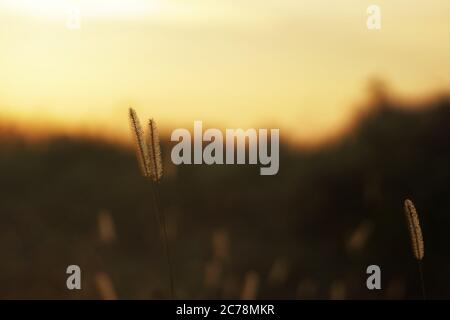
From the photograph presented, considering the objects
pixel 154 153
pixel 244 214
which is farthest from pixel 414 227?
pixel 244 214

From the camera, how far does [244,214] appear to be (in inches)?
457

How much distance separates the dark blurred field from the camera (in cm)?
923

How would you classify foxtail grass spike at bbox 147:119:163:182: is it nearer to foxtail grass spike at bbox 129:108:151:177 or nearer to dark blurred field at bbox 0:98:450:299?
foxtail grass spike at bbox 129:108:151:177

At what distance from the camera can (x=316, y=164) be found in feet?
37.4

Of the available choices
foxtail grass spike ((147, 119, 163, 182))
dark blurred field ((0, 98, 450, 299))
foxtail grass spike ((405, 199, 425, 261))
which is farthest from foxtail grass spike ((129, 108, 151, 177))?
dark blurred field ((0, 98, 450, 299))

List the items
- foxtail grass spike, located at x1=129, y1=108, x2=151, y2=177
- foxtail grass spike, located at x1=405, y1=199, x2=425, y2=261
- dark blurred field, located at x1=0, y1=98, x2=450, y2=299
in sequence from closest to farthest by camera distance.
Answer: foxtail grass spike, located at x1=405, y1=199, x2=425, y2=261, foxtail grass spike, located at x1=129, y1=108, x2=151, y2=177, dark blurred field, located at x1=0, y1=98, x2=450, y2=299

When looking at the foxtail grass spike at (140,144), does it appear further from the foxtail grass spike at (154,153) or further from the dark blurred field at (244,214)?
the dark blurred field at (244,214)

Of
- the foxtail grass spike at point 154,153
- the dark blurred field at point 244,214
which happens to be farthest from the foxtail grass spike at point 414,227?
the dark blurred field at point 244,214

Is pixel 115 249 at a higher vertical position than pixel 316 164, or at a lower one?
lower

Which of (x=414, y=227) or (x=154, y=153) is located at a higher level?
(x=154, y=153)

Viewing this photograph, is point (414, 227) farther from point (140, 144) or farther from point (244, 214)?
point (244, 214)

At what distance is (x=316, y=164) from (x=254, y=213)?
3.47 ft

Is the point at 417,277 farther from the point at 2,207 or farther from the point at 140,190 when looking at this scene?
the point at 2,207
